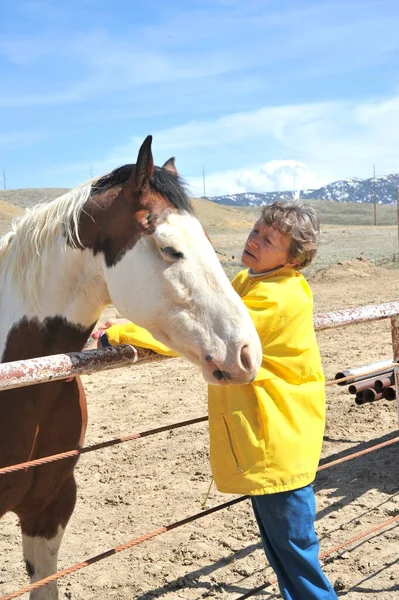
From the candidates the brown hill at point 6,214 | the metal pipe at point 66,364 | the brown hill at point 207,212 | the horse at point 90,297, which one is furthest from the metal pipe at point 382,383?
the brown hill at point 207,212

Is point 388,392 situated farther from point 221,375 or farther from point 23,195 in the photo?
point 23,195

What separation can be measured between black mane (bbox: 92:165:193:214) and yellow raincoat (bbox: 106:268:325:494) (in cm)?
39

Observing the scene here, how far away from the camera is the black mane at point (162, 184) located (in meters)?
2.11

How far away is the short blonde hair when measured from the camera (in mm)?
2168

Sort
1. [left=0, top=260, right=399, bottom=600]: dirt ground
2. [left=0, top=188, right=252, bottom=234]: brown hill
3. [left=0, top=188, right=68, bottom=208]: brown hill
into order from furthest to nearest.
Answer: [left=0, top=188, right=68, bottom=208]: brown hill, [left=0, top=188, right=252, bottom=234]: brown hill, [left=0, top=260, right=399, bottom=600]: dirt ground

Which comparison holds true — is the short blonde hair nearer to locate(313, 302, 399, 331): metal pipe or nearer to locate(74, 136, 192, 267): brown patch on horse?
locate(74, 136, 192, 267): brown patch on horse

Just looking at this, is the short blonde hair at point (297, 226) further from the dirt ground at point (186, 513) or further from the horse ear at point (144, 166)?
the dirt ground at point (186, 513)

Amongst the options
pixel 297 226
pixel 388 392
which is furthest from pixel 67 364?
pixel 388 392

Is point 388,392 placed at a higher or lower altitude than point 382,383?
lower

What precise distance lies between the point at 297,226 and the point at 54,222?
34.7 inches

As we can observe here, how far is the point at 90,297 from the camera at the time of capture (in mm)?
2256

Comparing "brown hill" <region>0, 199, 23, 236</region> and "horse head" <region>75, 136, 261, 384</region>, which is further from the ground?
"brown hill" <region>0, 199, 23, 236</region>

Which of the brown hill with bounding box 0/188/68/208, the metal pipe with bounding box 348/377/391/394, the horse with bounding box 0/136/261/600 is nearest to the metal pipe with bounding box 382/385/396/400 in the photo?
the metal pipe with bounding box 348/377/391/394

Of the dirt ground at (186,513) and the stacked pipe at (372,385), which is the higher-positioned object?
the stacked pipe at (372,385)
